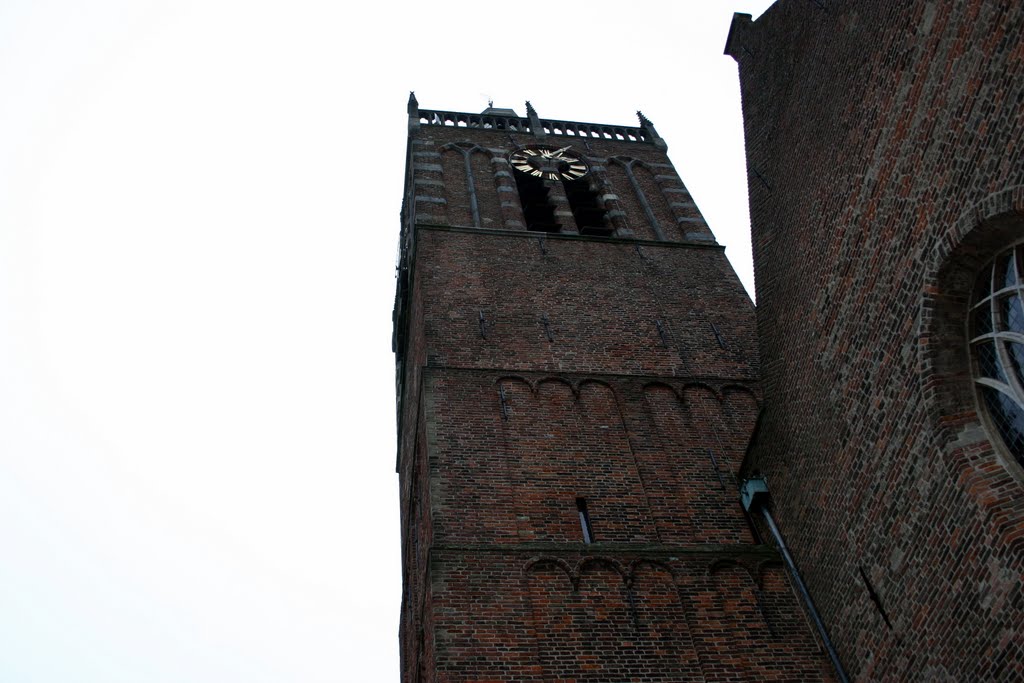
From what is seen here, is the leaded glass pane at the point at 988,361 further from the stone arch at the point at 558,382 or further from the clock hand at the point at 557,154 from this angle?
the clock hand at the point at 557,154

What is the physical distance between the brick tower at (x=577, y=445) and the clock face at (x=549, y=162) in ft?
2.54

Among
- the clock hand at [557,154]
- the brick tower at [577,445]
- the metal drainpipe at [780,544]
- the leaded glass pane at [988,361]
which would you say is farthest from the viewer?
the clock hand at [557,154]

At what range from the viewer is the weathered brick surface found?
25.9 ft

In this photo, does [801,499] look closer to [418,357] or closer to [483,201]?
[418,357]

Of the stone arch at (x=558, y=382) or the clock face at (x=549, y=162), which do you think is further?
the clock face at (x=549, y=162)

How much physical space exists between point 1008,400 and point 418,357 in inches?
414

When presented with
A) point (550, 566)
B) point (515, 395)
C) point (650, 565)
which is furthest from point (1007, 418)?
point (515, 395)

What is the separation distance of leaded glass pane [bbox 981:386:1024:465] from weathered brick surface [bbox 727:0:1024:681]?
5.2 inches

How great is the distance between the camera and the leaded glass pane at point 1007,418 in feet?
26.5

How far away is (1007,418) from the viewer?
8250mm

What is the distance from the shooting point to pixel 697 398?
583 inches

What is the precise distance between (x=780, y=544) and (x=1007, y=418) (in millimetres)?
4202

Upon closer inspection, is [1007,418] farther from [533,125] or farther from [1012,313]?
[533,125]

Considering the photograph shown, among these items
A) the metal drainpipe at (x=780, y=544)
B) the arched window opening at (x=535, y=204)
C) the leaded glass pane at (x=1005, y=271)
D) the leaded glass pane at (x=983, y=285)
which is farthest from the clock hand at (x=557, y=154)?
the leaded glass pane at (x=1005, y=271)
